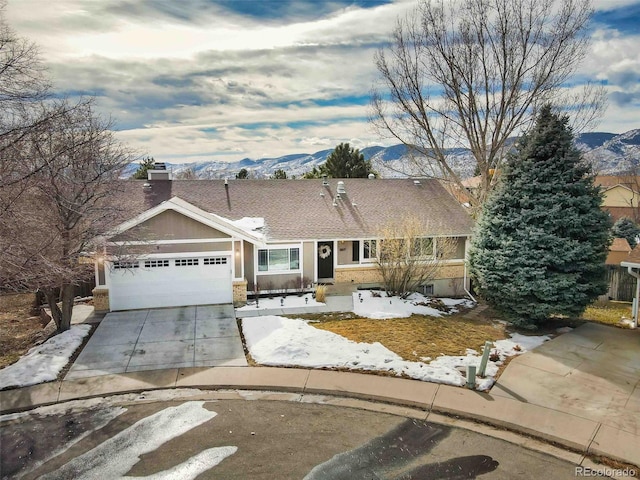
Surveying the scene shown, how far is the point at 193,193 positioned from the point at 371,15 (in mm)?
10069

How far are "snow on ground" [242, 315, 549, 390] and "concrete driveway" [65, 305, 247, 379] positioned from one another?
78 cm

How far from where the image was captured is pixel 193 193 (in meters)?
18.3

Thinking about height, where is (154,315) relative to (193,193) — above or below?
below

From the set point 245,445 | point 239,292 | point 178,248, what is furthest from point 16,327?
point 245,445

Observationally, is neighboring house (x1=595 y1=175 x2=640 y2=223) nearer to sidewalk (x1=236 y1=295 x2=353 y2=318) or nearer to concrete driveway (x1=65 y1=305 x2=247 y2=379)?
sidewalk (x1=236 y1=295 x2=353 y2=318)

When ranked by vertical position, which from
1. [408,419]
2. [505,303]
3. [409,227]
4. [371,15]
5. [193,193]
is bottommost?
[408,419]

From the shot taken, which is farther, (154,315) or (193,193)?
(193,193)

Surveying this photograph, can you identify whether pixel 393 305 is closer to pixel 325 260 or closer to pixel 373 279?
pixel 373 279

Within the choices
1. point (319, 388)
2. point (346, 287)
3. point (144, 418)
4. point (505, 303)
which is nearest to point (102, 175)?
point (144, 418)

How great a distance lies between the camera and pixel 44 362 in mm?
9969

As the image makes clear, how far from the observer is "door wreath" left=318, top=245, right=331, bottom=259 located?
17062mm

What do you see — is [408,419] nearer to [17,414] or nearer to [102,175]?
[17,414]

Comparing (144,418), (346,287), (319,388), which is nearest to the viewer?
(144,418)

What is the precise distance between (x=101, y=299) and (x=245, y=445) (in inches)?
374
